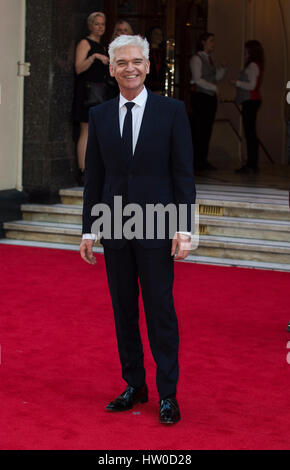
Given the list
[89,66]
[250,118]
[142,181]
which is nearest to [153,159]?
[142,181]

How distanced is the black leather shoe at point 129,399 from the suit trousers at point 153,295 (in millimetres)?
216

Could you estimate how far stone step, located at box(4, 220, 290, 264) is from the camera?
788 cm

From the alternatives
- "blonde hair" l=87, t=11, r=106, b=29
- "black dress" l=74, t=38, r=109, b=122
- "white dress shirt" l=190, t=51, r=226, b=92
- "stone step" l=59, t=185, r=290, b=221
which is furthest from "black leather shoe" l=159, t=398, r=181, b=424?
"white dress shirt" l=190, t=51, r=226, b=92

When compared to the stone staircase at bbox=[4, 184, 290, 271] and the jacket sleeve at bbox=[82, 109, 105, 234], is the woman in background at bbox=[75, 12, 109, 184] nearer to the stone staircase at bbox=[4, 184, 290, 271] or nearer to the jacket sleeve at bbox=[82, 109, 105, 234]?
the stone staircase at bbox=[4, 184, 290, 271]

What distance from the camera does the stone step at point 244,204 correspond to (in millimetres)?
8461

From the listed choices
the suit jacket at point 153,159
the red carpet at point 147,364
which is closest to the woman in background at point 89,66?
the red carpet at point 147,364

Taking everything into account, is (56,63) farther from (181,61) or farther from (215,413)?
(215,413)

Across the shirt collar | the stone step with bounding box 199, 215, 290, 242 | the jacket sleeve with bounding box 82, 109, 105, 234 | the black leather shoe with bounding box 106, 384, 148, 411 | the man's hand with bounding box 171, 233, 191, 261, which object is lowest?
the black leather shoe with bounding box 106, 384, 148, 411

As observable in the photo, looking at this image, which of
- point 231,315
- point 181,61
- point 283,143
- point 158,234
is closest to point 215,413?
point 158,234

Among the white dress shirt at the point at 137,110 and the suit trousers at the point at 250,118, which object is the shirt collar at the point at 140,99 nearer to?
the white dress shirt at the point at 137,110

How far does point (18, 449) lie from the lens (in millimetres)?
3625

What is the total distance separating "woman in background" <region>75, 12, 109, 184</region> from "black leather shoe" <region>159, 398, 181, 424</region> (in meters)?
5.71
